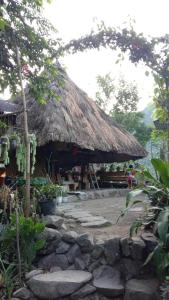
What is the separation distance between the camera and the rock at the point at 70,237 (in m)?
4.10

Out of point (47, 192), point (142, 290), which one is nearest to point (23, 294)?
point (142, 290)

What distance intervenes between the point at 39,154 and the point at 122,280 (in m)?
6.32

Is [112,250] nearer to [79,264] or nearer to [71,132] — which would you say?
[79,264]

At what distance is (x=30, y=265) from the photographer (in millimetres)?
3971

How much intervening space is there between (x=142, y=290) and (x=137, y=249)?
47 cm

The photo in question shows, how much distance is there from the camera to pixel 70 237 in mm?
4125

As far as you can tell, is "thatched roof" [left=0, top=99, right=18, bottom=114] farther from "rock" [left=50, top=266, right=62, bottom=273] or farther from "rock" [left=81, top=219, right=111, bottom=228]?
"rock" [left=50, top=266, right=62, bottom=273]

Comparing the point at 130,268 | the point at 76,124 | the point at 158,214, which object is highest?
the point at 76,124

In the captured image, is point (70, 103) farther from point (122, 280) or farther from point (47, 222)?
point (122, 280)

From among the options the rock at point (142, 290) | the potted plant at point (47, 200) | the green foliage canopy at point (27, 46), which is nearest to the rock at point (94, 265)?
the rock at point (142, 290)

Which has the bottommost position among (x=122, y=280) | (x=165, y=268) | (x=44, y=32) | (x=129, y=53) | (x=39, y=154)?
(x=122, y=280)

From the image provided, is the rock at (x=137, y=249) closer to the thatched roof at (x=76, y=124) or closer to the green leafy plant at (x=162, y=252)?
the green leafy plant at (x=162, y=252)

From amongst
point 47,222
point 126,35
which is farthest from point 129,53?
point 47,222

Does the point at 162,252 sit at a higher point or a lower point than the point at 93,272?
higher
